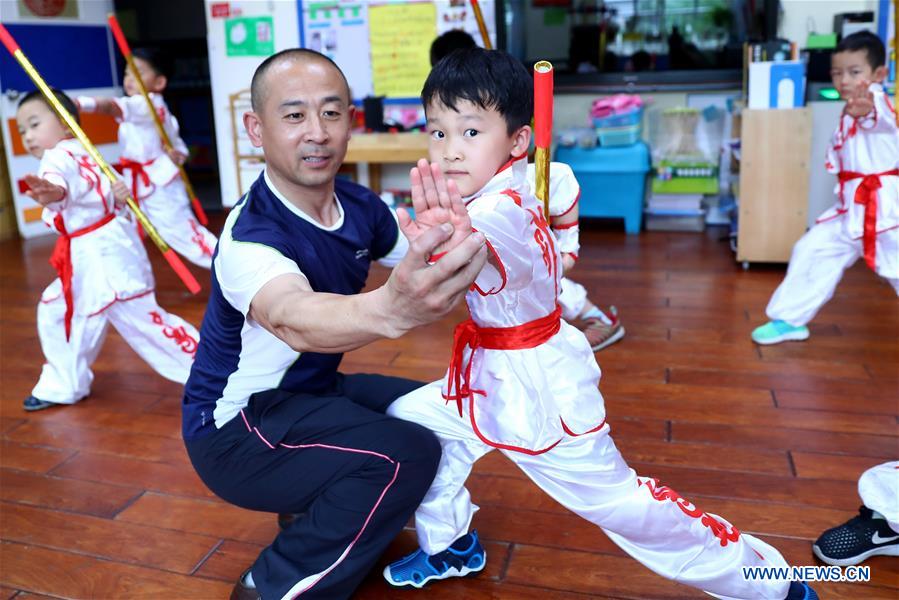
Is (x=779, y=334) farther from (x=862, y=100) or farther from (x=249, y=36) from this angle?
(x=249, y=36)

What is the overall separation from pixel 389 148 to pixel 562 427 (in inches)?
134

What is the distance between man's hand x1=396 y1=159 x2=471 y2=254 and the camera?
96cm

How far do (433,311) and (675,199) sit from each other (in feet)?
14.2

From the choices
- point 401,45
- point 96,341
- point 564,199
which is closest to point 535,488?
point 564,199

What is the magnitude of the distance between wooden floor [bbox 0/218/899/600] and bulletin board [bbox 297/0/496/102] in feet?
7.33

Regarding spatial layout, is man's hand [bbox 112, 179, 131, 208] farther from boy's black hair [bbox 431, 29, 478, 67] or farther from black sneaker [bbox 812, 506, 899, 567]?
black sneaker [bbox 812, 506, 899, 567]

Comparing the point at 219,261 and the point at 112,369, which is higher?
the point at 219,261

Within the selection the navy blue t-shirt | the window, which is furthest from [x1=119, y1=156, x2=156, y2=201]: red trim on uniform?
the window

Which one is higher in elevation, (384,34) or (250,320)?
(384,34)

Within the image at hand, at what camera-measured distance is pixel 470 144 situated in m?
1.32

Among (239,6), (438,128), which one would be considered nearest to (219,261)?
(438,128)

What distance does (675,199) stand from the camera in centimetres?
501

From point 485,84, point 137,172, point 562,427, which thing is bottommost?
point 562,427

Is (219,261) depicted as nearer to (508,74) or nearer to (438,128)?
(438,128)
